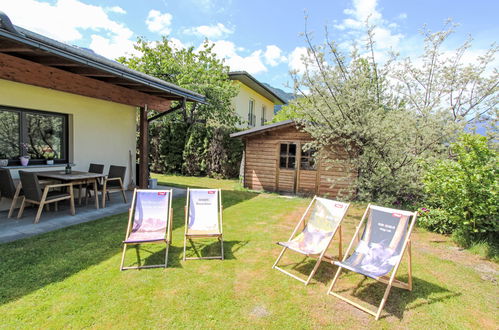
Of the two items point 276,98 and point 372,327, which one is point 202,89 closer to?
point 276,98

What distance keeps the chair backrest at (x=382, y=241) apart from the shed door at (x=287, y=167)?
256 inches

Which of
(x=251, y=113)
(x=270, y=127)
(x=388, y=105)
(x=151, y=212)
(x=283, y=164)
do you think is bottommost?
(x=151, y=212)

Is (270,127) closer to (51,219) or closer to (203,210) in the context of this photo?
(203,210)

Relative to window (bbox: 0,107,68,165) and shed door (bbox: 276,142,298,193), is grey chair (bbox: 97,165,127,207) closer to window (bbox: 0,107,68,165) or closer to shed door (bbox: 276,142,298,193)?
window (bbox: 0,107,68,165)

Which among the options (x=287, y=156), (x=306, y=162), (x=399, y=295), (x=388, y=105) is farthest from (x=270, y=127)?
(x=399, y=295)

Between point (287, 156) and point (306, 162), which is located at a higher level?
point (287, 156)

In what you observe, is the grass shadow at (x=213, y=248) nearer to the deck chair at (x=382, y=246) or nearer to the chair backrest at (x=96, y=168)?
the deck chair at (x=382, y=246)

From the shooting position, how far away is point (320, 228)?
→ 4.03 metres

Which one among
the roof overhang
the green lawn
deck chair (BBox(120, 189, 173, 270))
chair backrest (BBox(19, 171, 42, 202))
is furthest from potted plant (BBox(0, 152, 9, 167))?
the roof overhang

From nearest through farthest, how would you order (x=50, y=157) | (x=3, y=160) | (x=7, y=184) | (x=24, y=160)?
(x=7, y=184), (x=3, y=160), (x=24, y=160), (x=50, y=157)

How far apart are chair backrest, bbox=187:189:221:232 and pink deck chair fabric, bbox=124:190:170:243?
42 cm

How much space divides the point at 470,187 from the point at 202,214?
4511mm

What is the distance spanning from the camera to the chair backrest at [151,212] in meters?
4.12

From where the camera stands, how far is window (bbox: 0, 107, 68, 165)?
614 cm
